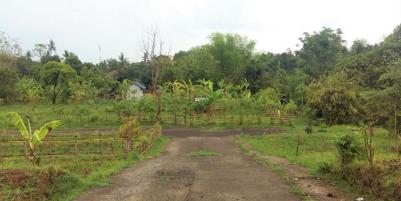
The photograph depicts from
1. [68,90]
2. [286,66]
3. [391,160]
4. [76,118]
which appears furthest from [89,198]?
[286,66]

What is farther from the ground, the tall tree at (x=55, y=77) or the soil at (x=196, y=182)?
the tall tree at (x=55, y=77)

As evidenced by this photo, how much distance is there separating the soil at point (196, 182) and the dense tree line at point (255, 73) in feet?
34.0

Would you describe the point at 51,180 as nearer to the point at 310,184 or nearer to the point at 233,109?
the point at 310,184

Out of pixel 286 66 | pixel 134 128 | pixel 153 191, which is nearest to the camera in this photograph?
pixel 153 191

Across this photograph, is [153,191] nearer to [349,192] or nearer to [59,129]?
[349,192]

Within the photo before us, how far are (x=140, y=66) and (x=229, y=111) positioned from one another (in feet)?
129

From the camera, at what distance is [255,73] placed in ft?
186

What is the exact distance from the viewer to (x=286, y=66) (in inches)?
2682

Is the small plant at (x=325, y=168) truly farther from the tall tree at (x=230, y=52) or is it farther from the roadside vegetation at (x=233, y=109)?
the tall tree at (x=230, y=52)

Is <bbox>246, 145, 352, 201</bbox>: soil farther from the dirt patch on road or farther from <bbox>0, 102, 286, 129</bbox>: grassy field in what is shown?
<bbox>0, 102, 286, 129</bbox>: grassy field

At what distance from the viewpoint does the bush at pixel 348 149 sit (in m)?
12.7

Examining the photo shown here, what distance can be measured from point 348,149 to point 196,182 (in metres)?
4.31

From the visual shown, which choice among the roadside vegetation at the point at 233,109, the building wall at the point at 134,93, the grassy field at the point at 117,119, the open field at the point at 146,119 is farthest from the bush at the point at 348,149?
the building wall at the point at 134,93

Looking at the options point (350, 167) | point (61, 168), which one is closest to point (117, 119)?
point (61, 168)
